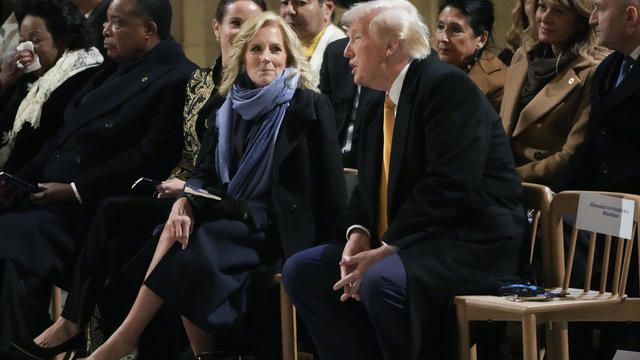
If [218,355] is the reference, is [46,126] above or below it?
above

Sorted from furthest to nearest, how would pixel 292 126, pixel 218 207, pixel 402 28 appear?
pixel 292 126 < pixel 218 207 < pixel 402 28

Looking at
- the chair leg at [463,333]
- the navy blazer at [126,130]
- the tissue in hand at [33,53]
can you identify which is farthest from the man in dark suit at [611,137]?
the tissue in hand at [33,53]

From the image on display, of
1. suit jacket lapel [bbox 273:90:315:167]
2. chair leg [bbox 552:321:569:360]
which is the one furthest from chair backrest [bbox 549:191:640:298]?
suit jacket lapel [bbox 273:90:315:167]

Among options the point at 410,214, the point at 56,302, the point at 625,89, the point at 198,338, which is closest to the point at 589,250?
the point at 410,214

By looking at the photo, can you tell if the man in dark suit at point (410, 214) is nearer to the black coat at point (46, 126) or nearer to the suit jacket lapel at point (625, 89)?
the suit jacket lapel at point (625, 89)

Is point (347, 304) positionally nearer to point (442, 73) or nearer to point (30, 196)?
point (442, 73)

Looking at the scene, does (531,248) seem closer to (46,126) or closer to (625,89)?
(625,89)

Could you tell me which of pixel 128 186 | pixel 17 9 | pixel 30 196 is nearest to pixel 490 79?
pixel 128 186

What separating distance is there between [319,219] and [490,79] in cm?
111

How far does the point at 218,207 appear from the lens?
3984 millimetres

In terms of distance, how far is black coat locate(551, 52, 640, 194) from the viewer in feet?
11.9

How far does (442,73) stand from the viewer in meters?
3.28

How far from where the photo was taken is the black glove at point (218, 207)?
396cm

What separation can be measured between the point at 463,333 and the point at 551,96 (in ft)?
4.53
